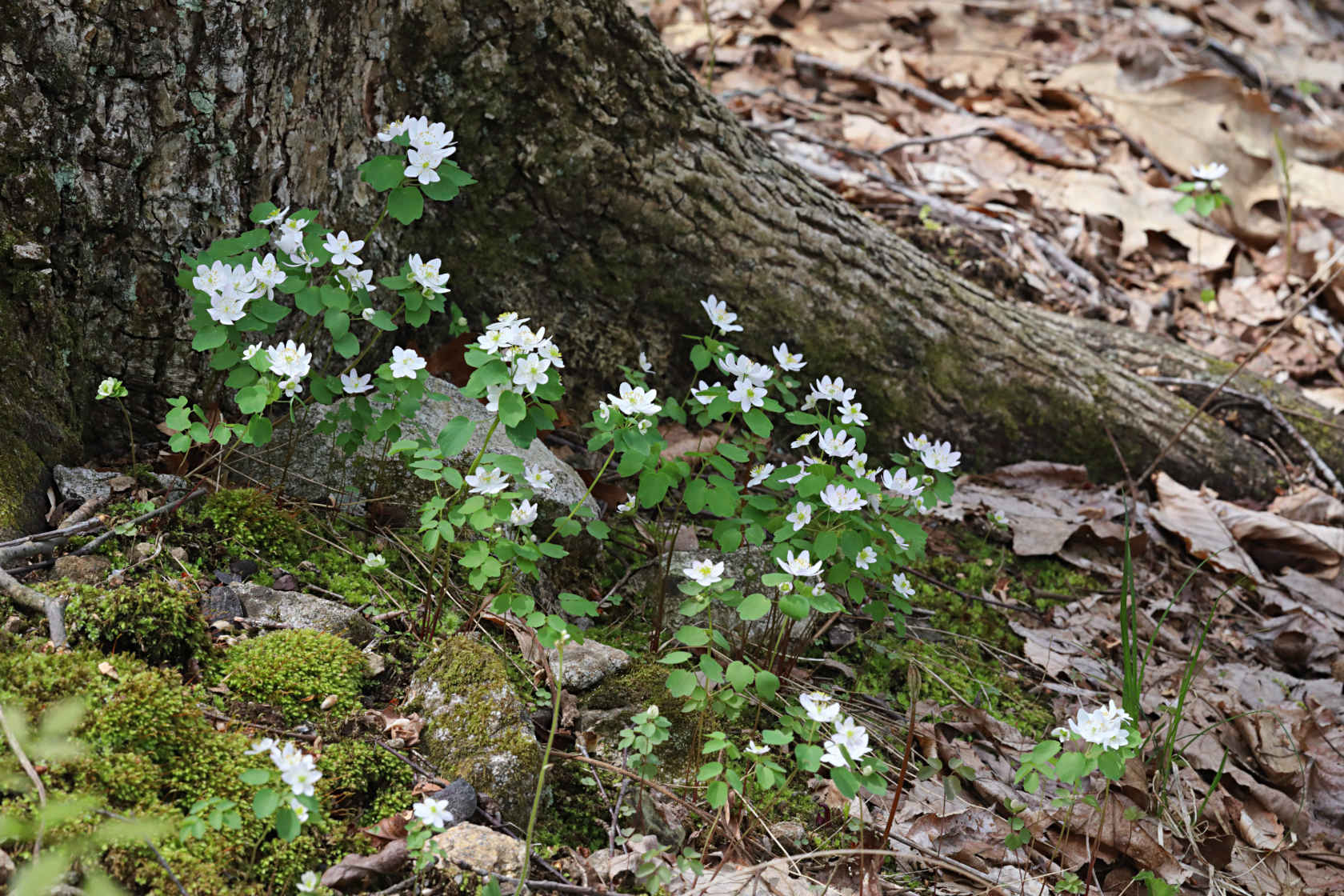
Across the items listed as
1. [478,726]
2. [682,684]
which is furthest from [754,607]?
[478,726]

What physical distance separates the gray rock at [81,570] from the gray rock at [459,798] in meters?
0.84

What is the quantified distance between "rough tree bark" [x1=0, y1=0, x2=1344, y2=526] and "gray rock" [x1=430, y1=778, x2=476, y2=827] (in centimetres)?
111

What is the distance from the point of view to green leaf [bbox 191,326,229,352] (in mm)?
2033

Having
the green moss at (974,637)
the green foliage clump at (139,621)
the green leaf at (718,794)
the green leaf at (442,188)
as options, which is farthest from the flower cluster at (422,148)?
the green moss at (974,637)

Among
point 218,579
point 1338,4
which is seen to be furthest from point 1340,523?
point 1338,4

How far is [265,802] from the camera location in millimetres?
1505

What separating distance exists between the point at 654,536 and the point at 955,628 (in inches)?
39.2

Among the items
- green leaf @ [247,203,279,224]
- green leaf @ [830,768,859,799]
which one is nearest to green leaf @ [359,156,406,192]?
green leaf @ [247,203,279,224]

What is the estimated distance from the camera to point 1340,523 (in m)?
3.89

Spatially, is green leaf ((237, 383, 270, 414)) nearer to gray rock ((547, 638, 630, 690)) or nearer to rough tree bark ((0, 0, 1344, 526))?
rough tree bark ((0, 0, 1344, 526))

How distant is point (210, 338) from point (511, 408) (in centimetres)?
67

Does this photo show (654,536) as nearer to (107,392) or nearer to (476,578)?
(476,578)

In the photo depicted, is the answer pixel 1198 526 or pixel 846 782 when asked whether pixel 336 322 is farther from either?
pixel 1198 526

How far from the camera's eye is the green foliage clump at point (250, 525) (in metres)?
2.31
